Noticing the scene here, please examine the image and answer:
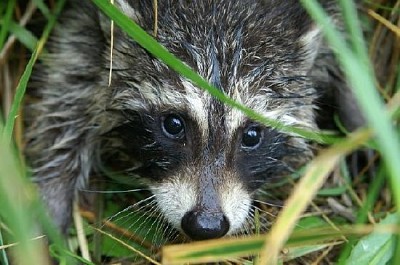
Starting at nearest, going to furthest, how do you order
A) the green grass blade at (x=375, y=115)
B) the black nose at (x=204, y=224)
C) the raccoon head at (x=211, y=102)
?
the green grass blade at (x=375, y=115) < the black nose at (x=204, y=224) < the raccoon head at (x=211, y=102)

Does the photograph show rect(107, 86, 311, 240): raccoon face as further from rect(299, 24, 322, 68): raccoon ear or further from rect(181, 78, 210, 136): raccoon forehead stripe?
rect(299, 24, 322, 68): raccoon ear

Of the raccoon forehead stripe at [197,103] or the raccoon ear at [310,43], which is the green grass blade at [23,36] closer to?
the raccoon forehead stripe at [197,103]

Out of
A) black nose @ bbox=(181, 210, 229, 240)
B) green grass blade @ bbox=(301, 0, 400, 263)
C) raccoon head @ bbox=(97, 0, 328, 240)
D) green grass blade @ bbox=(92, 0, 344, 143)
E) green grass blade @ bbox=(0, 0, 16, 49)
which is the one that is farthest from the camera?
green grass blade @ bbox=(0, 0, 16, 49)

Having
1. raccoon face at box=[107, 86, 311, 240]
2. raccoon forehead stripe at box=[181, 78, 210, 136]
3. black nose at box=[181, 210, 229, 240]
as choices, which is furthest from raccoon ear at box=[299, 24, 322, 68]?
black nose at box=[181, 210, 229, 240]

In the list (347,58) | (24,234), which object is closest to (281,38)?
(347,58)

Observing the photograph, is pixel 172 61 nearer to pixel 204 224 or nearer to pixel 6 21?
pixel 204 224

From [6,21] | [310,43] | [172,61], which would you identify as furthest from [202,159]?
[6,21]

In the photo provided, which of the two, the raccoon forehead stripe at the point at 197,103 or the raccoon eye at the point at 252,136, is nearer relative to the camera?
the raccoon forehead stripe at the point at 197,103

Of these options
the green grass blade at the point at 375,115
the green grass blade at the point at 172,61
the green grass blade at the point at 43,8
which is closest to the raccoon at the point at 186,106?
the green grass blade at the point at 43,8
